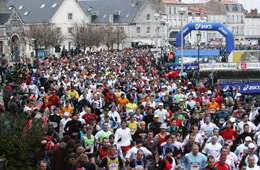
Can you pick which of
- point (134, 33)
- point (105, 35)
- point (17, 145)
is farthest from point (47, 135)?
point (134, 33)

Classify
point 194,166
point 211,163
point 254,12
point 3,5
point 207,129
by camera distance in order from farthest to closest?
point 254,12, point 3,5, point 207,129, point 194,166, point 211,163

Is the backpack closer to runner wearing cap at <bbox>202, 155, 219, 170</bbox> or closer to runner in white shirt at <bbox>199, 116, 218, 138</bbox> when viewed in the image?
runner wearing cap at <bbox>202, 155, 219, 170</bbox>

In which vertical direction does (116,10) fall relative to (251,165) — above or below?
above

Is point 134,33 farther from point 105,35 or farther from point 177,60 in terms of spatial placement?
point 177,60

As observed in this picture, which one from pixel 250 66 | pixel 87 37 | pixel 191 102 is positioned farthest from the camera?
pixel 87 37

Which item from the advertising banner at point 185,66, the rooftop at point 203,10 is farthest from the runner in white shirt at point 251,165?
the rooftop at point 203,10

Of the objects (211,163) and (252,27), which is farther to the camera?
(252,27)

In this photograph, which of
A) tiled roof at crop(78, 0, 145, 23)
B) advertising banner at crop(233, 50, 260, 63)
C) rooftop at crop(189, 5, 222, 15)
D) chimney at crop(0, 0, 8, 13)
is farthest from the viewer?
rooftop at crop(189, 5, 222, 15)

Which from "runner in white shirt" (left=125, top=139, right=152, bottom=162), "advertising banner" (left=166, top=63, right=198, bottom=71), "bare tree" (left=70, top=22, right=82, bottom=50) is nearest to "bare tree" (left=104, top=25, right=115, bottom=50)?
"bare tree" (left=70, top=22, right=82, bottom=50)

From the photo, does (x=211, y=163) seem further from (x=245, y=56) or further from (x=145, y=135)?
(x=245, y=56)

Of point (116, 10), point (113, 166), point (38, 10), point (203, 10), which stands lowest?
point (113, 166)

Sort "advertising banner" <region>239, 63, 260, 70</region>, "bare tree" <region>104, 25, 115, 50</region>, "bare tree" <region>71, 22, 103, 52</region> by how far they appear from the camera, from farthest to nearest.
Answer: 1. "bare tree" <region>104, 25, 115, 50</region>
2. "bare tree" <region>71, 22, 103, 52</region>
3. "advertising banner" <region>239, 63, 260, 70</region>

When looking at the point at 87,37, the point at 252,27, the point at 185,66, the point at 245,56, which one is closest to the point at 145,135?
the point at 185,66

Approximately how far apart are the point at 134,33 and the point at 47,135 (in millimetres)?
89451
